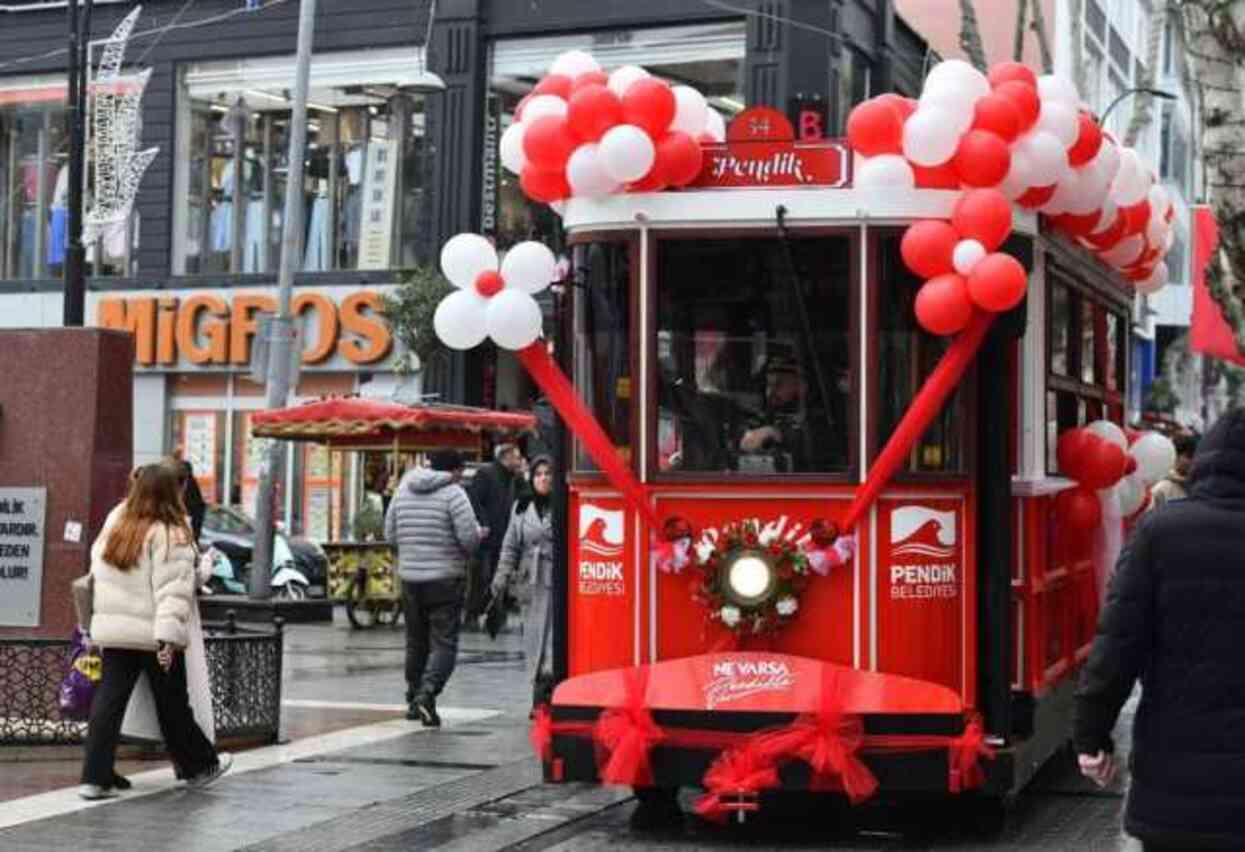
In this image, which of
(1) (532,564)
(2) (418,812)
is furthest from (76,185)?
(2) (418,812)

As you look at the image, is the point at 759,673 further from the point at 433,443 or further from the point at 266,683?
the point at 433,443

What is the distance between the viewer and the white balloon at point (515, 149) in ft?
32.7

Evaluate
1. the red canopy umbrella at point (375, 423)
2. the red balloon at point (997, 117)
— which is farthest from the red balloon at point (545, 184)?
the red canopy umbrella at point (375, 423)

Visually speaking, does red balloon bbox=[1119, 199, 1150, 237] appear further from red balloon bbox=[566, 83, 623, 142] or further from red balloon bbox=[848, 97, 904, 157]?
red balloon bbox=[566, 83, 623, 142]

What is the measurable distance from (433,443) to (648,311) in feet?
49.7

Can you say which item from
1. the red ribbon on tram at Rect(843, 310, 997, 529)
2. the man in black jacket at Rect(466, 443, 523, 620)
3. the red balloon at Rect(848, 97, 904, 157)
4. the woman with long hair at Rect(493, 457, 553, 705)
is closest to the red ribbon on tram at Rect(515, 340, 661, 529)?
the red ribbon on tram at Rect(843, 310, 997, 529)

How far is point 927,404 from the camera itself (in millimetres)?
9359

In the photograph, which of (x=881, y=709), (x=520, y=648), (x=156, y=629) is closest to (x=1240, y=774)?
(x=881, y=709)

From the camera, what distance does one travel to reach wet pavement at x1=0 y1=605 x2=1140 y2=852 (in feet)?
31.8

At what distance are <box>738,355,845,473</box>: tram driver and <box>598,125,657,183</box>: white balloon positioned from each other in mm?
1000

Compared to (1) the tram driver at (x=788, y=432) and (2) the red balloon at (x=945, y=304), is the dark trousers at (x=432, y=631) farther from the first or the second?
(2) the red balloon at (x=945, y=304)

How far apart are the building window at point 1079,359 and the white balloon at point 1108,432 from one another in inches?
2.7

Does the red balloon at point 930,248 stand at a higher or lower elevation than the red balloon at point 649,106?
lower

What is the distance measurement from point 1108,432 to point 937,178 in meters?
2.64
